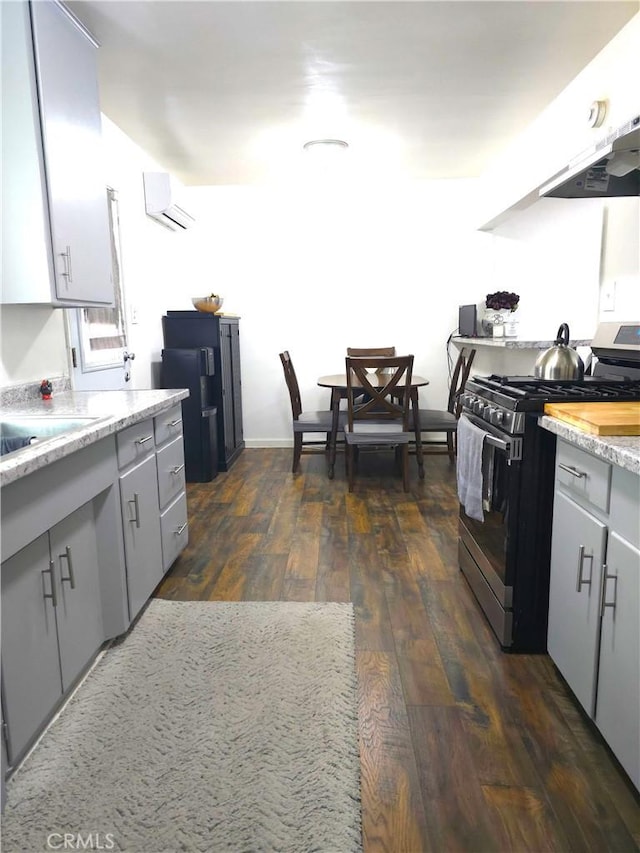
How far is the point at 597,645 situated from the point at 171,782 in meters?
1.15

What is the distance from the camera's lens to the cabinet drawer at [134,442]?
207cm

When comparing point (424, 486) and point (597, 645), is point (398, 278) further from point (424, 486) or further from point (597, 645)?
point (597, 645)

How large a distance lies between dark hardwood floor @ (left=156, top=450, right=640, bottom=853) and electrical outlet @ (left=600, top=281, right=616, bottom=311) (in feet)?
4.85

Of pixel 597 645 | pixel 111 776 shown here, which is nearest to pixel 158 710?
pixel 111 776

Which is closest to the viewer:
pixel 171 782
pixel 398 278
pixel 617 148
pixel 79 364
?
pixel 171 782

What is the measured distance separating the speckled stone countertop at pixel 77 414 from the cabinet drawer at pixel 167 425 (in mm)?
59

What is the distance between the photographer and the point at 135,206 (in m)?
4.02

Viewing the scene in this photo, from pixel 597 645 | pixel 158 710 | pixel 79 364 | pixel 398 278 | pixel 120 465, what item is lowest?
pixel 158 710

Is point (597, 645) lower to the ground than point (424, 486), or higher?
higher

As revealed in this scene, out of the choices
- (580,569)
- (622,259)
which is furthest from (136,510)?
(622,259)

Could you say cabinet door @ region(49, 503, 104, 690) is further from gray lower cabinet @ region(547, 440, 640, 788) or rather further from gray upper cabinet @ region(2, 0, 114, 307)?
gray lower cabinet @ region(547, 440, 640, 788)

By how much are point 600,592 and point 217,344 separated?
3.52 metres

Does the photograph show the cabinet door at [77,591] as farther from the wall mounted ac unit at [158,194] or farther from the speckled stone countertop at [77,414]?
the wall mounted ac unit at [158,194]

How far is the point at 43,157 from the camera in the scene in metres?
2.08
